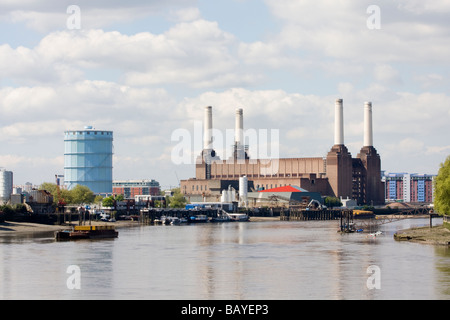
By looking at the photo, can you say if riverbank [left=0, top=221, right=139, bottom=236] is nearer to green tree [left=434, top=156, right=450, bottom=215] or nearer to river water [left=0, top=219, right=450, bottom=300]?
river water [left=0, top=219, right=450, bottom=300]

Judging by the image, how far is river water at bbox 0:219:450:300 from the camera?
64.8 metres

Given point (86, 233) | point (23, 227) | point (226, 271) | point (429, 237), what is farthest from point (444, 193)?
point (23, 227)

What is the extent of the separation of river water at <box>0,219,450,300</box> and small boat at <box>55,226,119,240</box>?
1244cm

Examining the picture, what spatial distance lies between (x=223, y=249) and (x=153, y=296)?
4736 centimetres

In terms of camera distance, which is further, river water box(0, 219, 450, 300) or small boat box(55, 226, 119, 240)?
small boat box(55, 226, 119, 240)

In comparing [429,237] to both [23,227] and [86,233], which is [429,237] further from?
[23,227]

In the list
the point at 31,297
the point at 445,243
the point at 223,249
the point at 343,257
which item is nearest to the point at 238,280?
the point at 31,297

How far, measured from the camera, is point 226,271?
8000cm

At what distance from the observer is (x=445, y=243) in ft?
360

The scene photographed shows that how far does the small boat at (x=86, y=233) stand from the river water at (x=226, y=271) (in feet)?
40.8

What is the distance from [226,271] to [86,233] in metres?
61.5

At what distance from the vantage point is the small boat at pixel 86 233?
132m

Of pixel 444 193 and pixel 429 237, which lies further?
pixel 444 193

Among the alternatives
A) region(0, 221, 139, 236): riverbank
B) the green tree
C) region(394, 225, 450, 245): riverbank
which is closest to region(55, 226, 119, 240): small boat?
region(0, 221, 139, 236): riverbank
